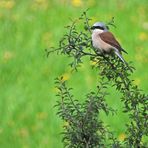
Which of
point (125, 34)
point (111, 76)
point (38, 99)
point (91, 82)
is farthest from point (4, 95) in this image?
point (111, 76)

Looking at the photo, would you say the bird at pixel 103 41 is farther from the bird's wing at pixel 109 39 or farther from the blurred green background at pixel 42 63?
the blurred green background at pixel 42 63

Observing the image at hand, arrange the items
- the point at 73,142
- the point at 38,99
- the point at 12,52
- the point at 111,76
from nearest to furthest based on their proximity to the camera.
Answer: the point at 73,142 → the point at 111,76 → the point at 38,99 → the point at 12,52

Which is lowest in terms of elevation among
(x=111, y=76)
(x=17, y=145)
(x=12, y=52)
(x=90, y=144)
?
(x=90, y=144)

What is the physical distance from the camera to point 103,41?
495cm

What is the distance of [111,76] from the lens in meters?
3.82

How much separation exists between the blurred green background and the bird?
3.03 m

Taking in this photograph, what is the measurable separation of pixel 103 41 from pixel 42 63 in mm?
4818

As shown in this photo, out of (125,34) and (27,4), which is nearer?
(125,34)

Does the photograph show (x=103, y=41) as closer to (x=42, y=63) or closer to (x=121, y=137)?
(x=121, y=137)

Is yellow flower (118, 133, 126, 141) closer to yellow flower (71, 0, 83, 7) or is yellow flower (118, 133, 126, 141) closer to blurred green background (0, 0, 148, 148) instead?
blurred green background (0, 0, 148, 148)

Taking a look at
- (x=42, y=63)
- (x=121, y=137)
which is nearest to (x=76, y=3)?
(x=42, y=63)

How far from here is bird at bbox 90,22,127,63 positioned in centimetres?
444

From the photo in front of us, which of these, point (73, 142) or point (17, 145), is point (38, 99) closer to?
point (17, 145)

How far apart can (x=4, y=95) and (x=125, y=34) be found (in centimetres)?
231
